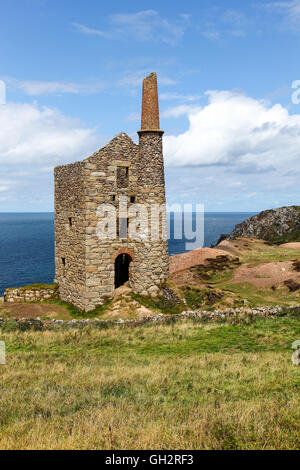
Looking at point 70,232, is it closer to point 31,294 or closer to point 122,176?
point 122,176

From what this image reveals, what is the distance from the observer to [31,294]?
987 inches

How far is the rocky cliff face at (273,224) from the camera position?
5831 centimetres

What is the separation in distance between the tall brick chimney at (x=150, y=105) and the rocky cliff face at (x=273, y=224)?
41.3 meters

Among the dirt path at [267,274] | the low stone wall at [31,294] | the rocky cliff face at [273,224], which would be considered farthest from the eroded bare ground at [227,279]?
the rocky cliff face at [273,224]

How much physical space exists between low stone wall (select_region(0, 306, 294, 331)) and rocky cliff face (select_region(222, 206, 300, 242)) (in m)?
41.0

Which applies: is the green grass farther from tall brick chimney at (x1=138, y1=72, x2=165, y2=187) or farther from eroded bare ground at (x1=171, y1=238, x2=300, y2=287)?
eroded bare ground at (x1=171, y1=238, x2=300, y2=287)

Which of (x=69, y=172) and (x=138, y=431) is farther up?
(x=69, y=172)

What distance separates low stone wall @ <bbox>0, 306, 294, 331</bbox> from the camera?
18188 mm

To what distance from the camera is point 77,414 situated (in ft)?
24.0

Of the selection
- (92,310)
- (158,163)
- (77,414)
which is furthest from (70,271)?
(77,414)

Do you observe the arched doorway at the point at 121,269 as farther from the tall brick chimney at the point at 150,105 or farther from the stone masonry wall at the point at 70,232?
the tall brick chimney at the point at 150,105
